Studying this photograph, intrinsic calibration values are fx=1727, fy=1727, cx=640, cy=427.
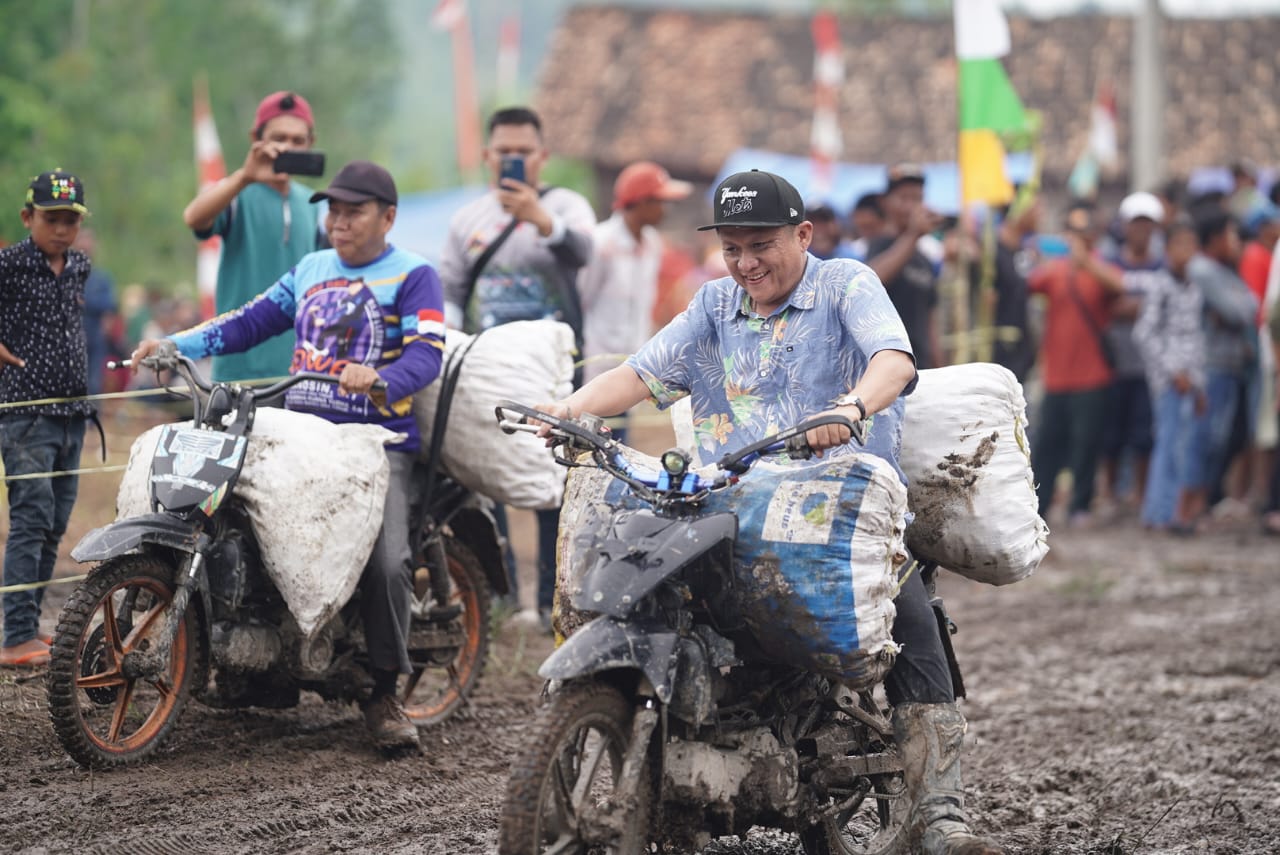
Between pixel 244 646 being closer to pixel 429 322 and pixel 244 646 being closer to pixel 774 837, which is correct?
pixel 429 322

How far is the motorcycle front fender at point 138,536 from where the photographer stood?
559 cm

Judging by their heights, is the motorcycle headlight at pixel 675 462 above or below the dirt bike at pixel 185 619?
above

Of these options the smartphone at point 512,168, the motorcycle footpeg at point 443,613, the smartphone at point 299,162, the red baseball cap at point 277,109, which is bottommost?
the motorcycle footpeg at point 443,613

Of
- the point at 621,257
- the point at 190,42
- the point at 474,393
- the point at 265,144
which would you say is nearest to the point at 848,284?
the point at 474,393

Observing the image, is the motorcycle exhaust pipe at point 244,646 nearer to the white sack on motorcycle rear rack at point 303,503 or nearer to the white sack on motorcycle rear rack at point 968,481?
the white sack on motorcycle rear rack at point 303,503

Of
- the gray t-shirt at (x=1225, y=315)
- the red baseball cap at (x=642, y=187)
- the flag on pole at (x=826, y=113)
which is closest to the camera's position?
the red baseball cap at (x=642, y=187)

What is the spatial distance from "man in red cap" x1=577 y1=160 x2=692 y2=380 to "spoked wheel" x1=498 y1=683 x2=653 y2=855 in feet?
15.9

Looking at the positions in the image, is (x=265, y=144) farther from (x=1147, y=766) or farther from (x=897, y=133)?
(x=897, y=133)

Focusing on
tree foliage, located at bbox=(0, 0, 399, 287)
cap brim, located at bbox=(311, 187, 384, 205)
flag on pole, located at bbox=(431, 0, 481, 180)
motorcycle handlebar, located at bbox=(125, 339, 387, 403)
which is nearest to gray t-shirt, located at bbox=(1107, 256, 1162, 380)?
tree foliage, located at bbox=(0, 0, 399, 287)

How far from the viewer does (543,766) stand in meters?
4.32

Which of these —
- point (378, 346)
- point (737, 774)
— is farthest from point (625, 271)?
point (737, 774)

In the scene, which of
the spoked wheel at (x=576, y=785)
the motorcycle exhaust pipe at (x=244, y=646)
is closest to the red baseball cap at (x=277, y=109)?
the motorcycle exhaust pipe at (x=244, y=646)

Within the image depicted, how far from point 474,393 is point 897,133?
29156 millimetres

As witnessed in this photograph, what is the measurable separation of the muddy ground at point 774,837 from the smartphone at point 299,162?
228cm
